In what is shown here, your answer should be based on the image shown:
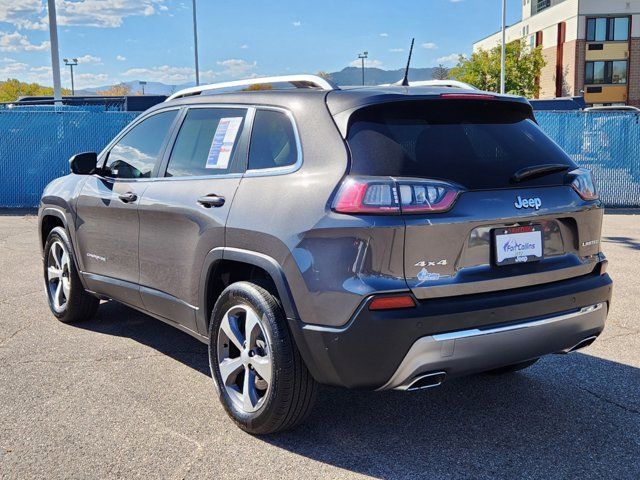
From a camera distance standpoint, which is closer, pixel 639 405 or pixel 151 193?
pixel 639 405

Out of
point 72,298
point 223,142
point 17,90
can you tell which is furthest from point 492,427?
point 17,90

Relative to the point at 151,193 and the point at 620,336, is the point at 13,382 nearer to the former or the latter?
the point at 151,193

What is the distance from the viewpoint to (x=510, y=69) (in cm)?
5569

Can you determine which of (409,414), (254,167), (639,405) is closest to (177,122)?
(254,167)

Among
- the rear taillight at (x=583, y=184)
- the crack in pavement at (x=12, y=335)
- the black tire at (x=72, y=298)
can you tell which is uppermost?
the rear taillight at (x=583, y=184)

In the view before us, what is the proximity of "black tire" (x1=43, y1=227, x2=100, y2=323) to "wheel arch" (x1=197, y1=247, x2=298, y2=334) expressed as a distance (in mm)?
2002

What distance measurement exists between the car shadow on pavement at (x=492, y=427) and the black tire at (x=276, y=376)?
14 centimetres

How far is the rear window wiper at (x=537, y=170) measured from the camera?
3516 mm

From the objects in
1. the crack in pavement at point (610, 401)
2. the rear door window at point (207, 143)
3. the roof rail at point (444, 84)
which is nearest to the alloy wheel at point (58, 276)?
the rear door window at point (207, 143)

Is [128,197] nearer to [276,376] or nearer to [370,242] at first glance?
[276,376]

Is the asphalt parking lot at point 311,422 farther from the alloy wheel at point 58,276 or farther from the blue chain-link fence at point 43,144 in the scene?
the blue chain-link fence at point 43,144

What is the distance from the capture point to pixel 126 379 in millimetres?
4637

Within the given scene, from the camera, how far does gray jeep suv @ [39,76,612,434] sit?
3191mm

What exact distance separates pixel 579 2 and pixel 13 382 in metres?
59.2
